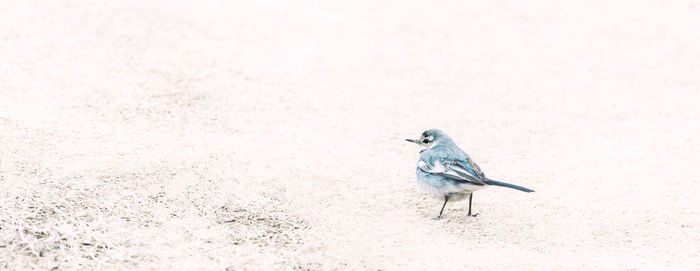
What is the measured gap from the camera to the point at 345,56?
677 cm

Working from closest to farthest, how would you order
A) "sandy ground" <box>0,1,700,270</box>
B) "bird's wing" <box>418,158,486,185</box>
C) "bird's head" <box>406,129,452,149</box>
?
"sandy ground" <box>0,1,700,270</box> → "bird's wing" <box>418,158,486,185</box> → "bird's head" <box>406,129,452,149</box>

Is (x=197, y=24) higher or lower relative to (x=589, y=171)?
higher

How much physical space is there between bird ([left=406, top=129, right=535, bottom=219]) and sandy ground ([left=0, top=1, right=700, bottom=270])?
0.17m

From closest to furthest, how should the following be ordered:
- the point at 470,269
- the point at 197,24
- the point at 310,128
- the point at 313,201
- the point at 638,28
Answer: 1. the point at 470,269
2. the point at 313,201
3. the point at 310,128
4. the point at 197,24
5. the point at 638,28

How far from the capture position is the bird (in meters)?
4.14

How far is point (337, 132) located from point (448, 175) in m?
1.34

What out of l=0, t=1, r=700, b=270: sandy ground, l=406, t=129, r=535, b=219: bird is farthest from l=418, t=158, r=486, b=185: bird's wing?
l=0, t=1, r=700, b=270: sandy ground

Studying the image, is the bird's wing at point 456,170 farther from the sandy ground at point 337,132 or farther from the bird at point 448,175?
the sandy ground at point 337,132

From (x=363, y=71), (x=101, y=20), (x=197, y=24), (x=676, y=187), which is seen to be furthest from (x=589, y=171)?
(x=101, y=20)

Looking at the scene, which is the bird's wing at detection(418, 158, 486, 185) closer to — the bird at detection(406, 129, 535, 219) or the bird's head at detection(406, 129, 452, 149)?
the bird at detection(406, 129, 535, 219)

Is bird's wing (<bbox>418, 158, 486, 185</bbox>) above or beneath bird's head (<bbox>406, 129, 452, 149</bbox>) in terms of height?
beneath

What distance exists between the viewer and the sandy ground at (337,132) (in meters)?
3.72

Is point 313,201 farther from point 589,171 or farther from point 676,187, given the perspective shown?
point 676,187

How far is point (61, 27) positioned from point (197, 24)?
1270 mm
